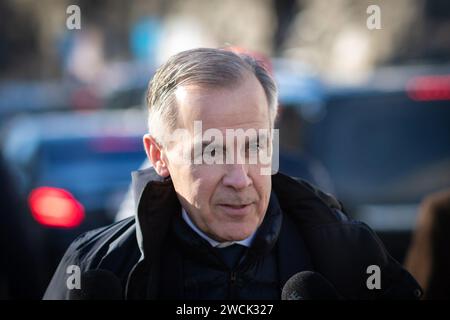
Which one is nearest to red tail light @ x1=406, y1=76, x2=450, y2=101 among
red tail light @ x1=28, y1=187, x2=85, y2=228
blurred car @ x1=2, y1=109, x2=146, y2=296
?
blurred car @ x1=2, y1=109, x2=146, y2=296

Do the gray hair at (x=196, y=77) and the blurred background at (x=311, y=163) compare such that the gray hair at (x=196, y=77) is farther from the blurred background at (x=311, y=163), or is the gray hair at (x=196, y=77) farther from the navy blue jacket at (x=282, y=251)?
the blurred background at (x=311, y=163)

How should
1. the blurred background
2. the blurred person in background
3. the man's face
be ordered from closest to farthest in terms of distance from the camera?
the man's face
the blurred person in background
the blurred background

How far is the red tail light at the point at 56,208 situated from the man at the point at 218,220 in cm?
380

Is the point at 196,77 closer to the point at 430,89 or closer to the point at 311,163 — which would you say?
the point at 311,163

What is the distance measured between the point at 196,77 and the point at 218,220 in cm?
36

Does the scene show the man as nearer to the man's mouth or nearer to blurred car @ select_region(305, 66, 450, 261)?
the man's mouth

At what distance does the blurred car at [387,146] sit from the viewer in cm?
743

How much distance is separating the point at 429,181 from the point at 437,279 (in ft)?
10.3

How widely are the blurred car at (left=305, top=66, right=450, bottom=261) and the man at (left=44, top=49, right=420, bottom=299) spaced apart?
474cm

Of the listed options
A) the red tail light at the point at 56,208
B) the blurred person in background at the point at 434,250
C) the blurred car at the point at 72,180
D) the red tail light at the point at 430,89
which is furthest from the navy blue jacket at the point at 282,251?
the red tail light at the point at 430,89

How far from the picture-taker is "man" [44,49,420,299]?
2.53 metres

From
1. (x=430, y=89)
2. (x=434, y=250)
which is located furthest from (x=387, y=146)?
(x=434, y=250)

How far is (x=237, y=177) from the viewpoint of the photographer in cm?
253

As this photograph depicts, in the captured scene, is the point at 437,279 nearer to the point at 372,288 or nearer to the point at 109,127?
the point at 372,288
